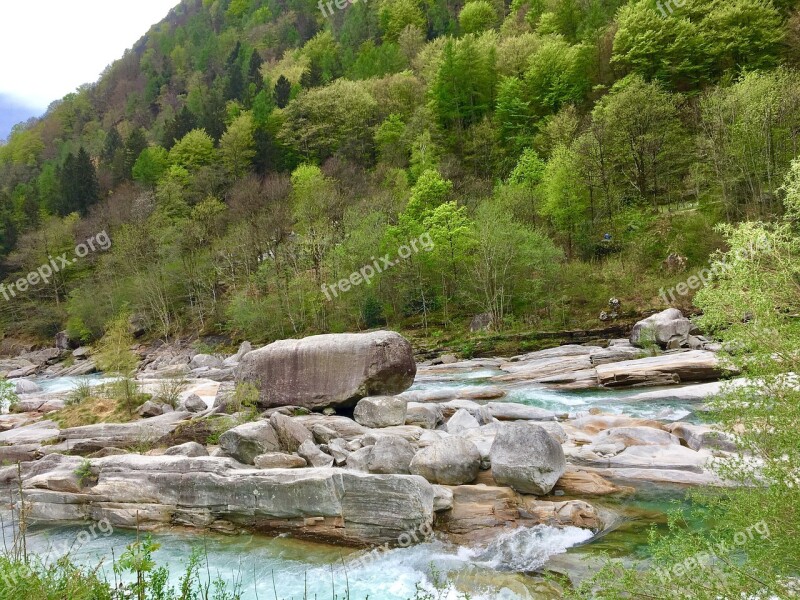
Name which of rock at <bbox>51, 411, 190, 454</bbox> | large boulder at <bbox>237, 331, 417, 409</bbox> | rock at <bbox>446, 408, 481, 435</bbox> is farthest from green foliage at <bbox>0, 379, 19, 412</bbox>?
rock at <bbox>446, 408, 481, 435</bbox>

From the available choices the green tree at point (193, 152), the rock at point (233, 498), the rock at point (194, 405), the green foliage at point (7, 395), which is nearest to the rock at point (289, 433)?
the rock at point (233, 498)

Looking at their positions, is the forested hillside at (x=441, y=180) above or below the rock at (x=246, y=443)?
above

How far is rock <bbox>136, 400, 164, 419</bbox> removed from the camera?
17.5 m

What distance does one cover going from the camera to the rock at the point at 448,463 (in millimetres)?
10953

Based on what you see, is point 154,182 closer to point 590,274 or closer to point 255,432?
point 590,274

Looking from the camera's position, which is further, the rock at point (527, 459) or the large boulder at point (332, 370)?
the large boulder at point (332, 370)

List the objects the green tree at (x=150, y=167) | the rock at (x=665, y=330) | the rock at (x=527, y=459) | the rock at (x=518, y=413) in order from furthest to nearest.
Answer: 1. the green tree at (x=150, y=167)
2. the rock at (x=665, y=330)
3. the rock at (x=518, y=413)
4. the rock at (x=527, y=459)

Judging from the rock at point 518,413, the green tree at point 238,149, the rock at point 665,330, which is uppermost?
the green tree at point 238,149

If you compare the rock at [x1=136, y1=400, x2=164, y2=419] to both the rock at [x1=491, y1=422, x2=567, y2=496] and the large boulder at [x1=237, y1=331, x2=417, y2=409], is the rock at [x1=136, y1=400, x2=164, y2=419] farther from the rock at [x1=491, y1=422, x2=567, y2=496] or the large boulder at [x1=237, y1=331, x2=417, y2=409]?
the rock at [x1=491, y1=422, x2=567, y2=496]

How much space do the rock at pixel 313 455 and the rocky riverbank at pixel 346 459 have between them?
0.11 ft

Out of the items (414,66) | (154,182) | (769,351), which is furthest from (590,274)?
(154,182)

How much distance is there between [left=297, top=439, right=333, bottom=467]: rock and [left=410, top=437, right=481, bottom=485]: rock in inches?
88.1

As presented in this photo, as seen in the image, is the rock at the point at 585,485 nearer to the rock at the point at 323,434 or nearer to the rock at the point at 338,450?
the rock at the point at 338,450

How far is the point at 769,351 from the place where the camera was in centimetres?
485
